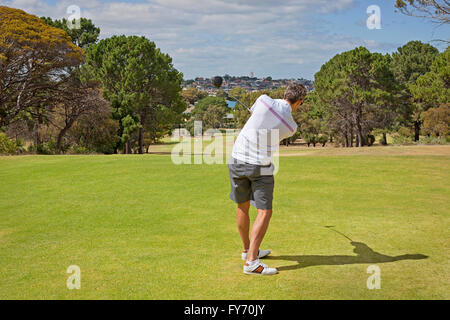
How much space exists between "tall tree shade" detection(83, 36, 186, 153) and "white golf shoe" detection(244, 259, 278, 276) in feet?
135

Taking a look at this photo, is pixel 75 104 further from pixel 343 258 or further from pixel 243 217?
pixel 343 258

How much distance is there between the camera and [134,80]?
4769 centimetres

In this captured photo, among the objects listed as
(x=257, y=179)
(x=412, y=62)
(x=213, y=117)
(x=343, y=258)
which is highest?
(x=412, y=62)

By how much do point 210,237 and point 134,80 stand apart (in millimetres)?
43164

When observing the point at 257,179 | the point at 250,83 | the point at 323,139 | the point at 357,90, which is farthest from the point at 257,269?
the point at 250,83

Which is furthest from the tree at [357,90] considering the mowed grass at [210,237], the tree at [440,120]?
the mowed grass at [210,237]

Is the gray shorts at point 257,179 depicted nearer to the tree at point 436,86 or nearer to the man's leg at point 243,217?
the man's leg at point 243,217

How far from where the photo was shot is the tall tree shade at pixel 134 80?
4697cm

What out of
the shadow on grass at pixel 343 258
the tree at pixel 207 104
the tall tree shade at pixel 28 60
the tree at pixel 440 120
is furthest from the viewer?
the tree at pixel 207 104

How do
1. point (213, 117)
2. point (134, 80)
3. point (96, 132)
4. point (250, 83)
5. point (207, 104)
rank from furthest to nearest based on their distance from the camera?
point (207, 104), point (250, 83), point (213, 117), point (134, 80), point (96, 132)

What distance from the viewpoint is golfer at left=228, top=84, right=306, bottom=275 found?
5.23 metres

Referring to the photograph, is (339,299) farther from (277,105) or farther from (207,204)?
(207,204)

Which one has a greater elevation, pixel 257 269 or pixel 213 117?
pixel 213 117

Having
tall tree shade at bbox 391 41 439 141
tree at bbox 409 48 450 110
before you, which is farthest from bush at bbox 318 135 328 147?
tree at bbox 409 48 450 110
